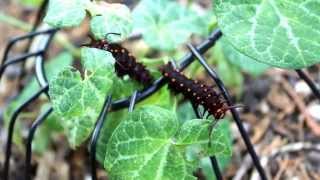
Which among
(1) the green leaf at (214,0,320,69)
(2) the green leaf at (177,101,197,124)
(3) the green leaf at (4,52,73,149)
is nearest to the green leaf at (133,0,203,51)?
(2) the green leaf at (177,101,197,124)

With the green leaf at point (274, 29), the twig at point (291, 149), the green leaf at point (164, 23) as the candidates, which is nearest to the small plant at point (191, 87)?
the green leaf at point (274, 29)

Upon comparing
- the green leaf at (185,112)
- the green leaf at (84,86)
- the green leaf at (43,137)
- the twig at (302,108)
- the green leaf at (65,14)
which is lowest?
the green leaf at (43,137)

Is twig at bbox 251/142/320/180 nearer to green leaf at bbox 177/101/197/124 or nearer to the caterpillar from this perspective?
green leaf at bbox 177/101/197/124

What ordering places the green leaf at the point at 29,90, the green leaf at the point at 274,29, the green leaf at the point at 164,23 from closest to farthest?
the green leaf at the point at 274,29 < the green leaf at the point at 164,23 < the green leaf at the point at 29,90

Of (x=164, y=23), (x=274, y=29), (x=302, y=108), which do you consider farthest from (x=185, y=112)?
(x=274, y=29)

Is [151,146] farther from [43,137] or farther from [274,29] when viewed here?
[43,137]

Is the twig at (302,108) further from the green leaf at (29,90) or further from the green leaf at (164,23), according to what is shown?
the green leaf at (29,90)
